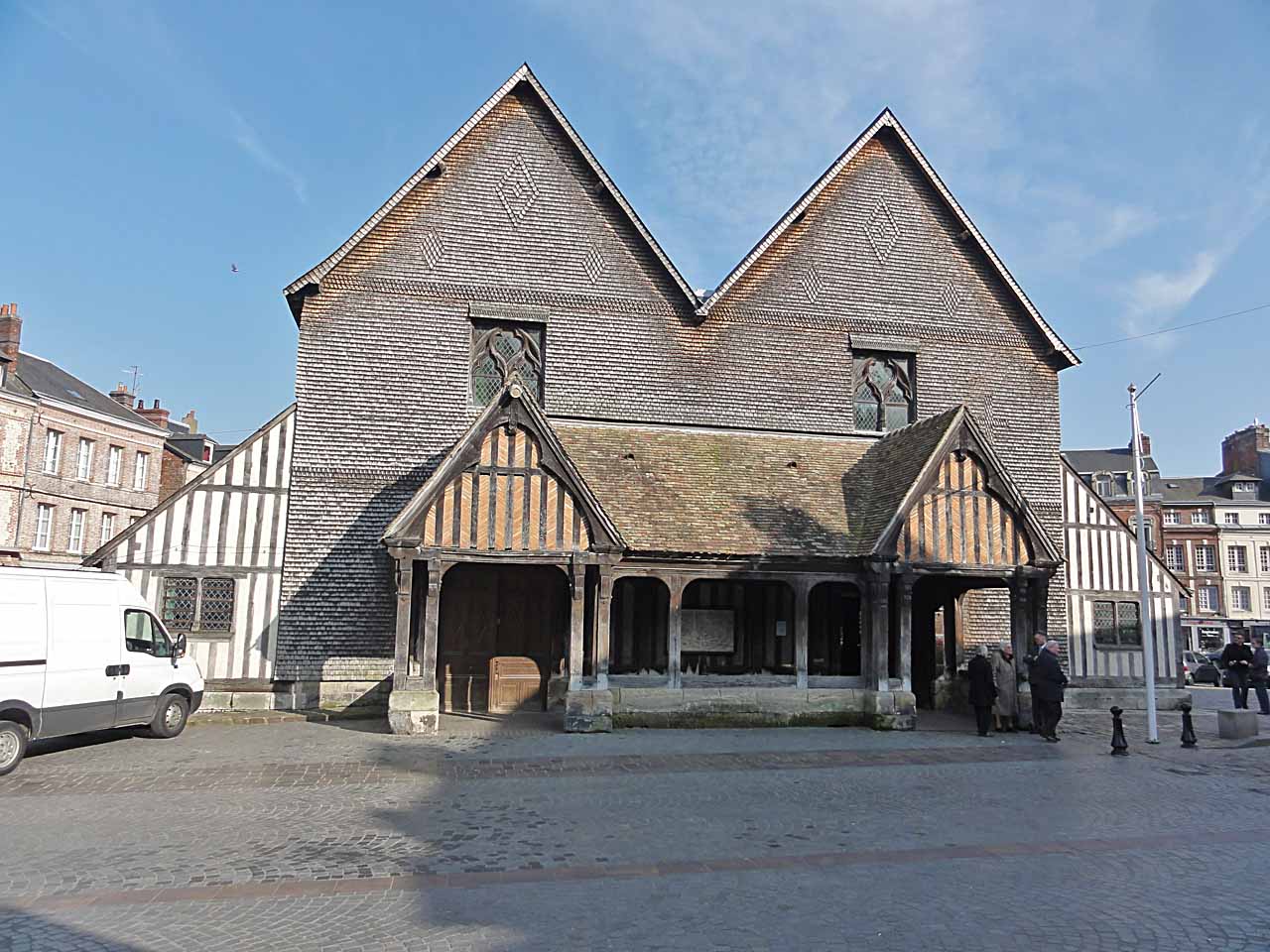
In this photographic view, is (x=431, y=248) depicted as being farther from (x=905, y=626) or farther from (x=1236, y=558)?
(x=1236, y=558)

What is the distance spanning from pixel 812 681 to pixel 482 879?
376 inches

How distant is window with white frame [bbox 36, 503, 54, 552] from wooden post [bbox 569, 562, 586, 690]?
105 feet

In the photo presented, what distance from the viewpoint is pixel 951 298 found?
63.7 ft

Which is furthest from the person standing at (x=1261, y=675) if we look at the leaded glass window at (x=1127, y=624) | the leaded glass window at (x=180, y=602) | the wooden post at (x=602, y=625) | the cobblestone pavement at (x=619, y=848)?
the leaded glass window at (x=180, y=602)

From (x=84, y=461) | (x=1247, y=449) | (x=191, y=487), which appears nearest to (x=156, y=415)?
(x=84, y=461)

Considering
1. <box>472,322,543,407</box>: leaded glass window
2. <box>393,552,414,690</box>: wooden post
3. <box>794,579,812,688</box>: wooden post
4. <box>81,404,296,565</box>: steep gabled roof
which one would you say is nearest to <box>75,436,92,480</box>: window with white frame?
<box>81,404,296,565</box>: steep gabled roof

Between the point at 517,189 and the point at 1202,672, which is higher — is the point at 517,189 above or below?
above

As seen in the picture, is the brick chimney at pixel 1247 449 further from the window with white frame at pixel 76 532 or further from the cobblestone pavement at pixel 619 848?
the window with white frame at pixel 76 532

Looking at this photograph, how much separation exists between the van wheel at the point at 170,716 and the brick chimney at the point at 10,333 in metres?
28.3

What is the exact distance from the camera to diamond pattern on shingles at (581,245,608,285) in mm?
17812

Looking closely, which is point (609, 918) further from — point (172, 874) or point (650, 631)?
point (650, 631)

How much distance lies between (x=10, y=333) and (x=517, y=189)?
28244 millimetres

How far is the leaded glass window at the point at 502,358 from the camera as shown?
17.2m

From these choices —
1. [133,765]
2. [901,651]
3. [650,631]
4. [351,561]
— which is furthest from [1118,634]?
[133,765]
